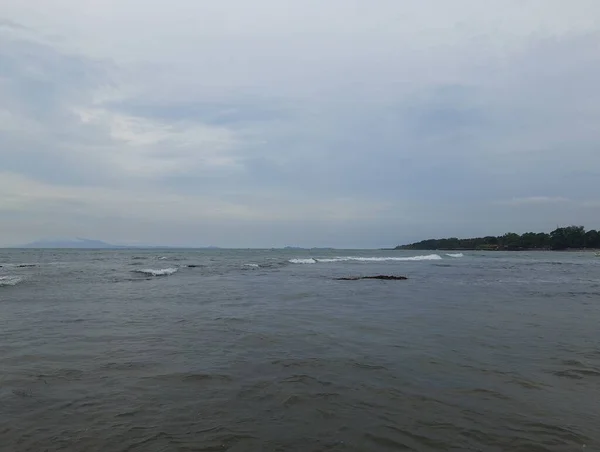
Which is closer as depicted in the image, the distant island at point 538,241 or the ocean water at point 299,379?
the ocean water at point 299,379

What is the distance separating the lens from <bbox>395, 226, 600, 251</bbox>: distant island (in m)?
119

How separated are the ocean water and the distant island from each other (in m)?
130

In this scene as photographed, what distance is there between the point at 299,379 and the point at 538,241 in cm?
14655

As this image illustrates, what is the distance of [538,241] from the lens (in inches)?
5157

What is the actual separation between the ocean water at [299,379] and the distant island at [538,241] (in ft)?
425

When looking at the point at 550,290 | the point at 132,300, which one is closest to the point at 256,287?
the point at 132,300

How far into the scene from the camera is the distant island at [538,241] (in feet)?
Answer: 392

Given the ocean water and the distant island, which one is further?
the distant island

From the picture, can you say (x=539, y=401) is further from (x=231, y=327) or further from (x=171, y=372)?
(x=231, y=327)

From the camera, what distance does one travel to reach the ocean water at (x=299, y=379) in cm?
453

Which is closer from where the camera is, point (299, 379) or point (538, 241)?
point (299, 379)

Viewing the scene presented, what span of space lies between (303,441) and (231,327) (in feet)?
20.9

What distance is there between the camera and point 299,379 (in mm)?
6438

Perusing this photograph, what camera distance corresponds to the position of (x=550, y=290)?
1948 centimetres
